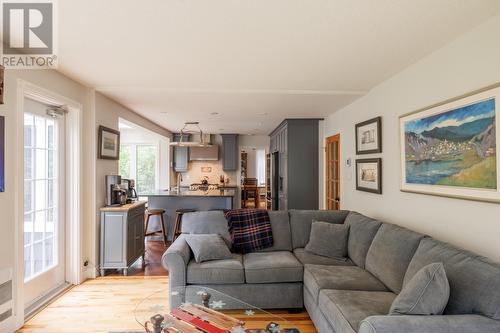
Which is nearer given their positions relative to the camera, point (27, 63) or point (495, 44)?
point (495, 44)

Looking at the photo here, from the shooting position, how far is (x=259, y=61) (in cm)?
274

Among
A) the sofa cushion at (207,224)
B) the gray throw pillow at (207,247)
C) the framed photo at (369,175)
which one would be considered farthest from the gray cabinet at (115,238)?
the framed photo at (369,175)

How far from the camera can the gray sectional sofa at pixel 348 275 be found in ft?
5.04

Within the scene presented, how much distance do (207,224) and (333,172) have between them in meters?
2.82

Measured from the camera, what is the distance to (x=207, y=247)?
2.93 metres

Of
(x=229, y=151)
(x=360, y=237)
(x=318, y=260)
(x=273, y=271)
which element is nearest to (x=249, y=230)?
(x=273, y=271)

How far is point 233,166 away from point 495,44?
6.90 meters

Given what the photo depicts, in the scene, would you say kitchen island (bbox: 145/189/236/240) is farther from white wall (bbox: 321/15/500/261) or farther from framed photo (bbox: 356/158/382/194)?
white wall (bbox: 321/15/500/261)

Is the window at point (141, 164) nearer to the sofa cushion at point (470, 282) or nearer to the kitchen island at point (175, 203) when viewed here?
the kitchen island at point (175, 203)

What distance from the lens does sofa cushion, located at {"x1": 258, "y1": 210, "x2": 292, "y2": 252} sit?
335cm

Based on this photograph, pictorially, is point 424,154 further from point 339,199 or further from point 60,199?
point 60,199

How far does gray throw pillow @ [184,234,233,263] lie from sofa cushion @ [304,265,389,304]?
33.5 inches

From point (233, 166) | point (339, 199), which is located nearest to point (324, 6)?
point (339, 199)

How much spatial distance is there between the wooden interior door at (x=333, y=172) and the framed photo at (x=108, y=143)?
360 cm
